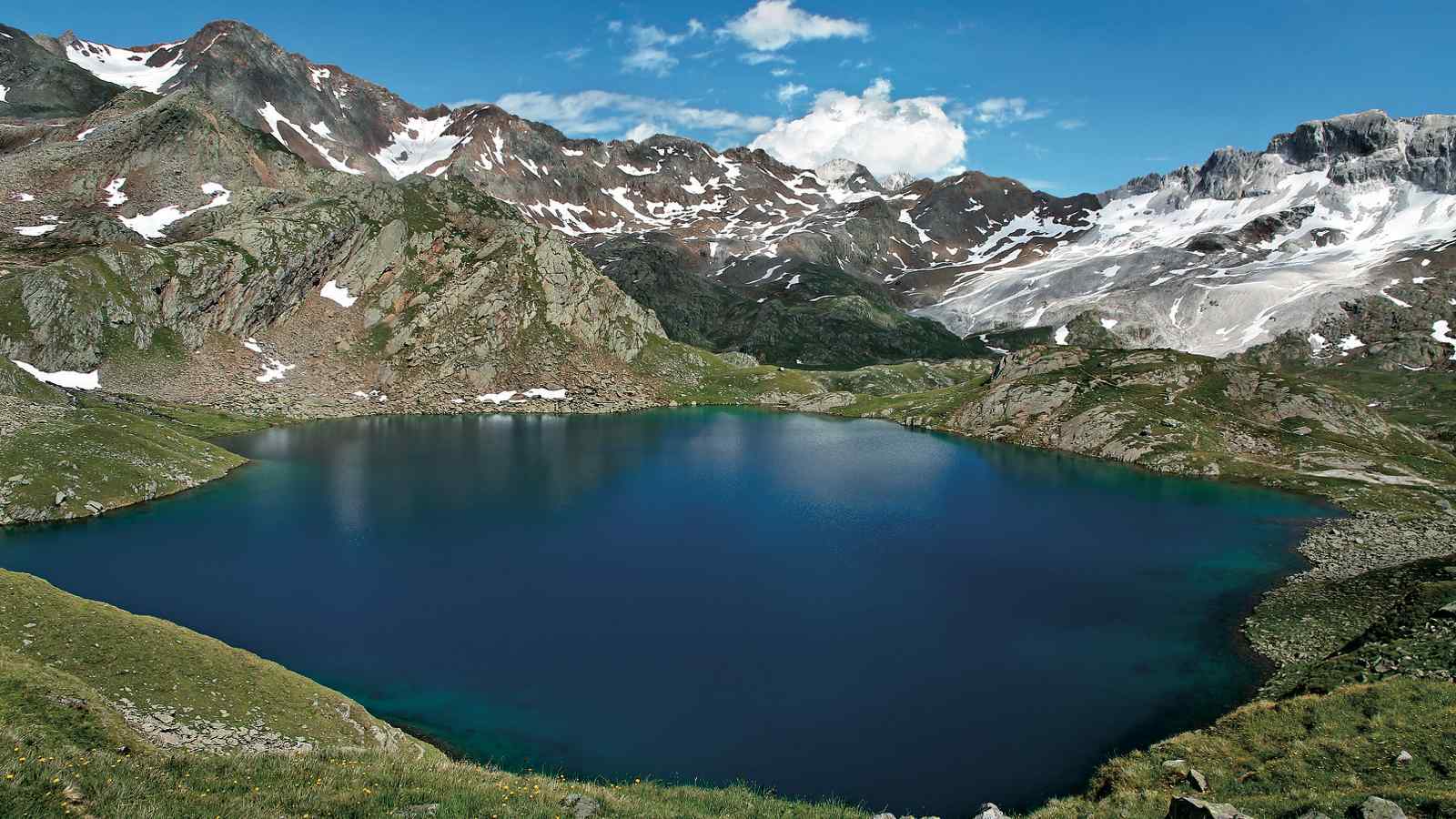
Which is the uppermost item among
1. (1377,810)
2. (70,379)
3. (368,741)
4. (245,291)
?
(245,291)

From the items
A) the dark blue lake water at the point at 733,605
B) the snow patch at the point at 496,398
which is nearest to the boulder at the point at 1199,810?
the dark blue lake water at the point at 733,605

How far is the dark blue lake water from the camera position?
3656cm

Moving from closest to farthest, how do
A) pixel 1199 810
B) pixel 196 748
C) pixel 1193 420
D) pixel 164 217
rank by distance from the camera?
pixel 1199 810, pixel 196 748, pixel 1193 420, pixel 164 217

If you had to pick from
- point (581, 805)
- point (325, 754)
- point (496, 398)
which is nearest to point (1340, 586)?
point (581, 805)

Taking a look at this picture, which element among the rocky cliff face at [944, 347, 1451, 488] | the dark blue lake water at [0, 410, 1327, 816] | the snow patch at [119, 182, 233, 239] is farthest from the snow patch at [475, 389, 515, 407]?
the rocky cliff face at [944, 347, 1451, 488]

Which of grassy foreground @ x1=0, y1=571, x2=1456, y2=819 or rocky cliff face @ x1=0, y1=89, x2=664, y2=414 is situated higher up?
rocky cliff face @ x1=0, y1=89, x2=664, y2=414

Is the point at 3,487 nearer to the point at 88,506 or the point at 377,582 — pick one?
the point at 88,506

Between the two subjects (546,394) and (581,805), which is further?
(546,394)

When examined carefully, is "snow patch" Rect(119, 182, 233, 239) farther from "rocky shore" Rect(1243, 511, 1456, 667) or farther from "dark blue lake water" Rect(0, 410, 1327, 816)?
"rocky shore" Rect(1243, 511, 1456, 667)

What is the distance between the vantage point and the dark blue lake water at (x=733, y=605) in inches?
1439

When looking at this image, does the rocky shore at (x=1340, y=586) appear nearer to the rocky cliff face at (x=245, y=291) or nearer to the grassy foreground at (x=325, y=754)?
the grassy foreground at (x=325, y=754)

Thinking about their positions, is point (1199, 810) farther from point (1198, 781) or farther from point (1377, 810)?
point (1198, 781)

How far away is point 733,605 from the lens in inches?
2120

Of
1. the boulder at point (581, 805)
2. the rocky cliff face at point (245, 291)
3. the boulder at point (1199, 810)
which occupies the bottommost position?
the boulder at point (581, 805)
